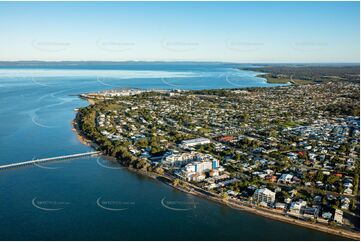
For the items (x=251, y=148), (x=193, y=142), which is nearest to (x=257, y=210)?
(x=251, y=148)

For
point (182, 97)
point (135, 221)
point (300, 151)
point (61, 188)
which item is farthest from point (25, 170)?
point (182, 97)

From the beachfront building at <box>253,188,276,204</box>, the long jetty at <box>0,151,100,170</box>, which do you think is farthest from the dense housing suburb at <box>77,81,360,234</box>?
the long jetty at <box>0,151,100,170</box>

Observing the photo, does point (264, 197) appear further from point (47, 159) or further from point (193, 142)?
point (47, 159)

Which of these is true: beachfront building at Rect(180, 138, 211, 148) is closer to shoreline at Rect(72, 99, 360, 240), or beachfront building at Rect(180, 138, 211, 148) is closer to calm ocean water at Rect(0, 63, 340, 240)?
shoreline at Rect(72, 99, 360, 240)

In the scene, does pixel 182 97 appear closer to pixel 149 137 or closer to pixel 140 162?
pixel 149 137

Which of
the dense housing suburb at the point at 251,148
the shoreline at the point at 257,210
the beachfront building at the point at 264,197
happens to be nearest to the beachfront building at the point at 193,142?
the dense housing suburb at the point at 251,148

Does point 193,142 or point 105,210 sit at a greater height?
point 193,142

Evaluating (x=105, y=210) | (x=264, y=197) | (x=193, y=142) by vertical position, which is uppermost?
(x=193, y=142)

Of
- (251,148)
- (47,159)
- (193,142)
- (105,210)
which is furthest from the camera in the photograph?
(193,142)
